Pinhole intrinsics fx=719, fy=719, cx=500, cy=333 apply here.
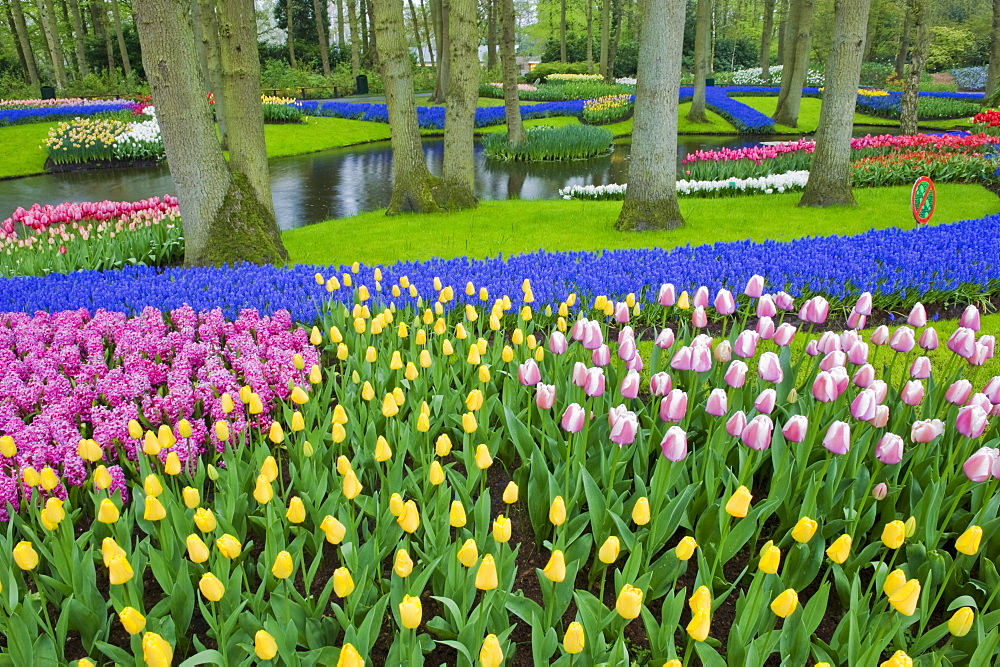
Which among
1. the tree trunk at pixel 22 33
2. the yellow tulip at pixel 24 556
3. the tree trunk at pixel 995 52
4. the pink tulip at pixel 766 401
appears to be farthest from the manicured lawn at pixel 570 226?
the tree trunk at pixel 22 33

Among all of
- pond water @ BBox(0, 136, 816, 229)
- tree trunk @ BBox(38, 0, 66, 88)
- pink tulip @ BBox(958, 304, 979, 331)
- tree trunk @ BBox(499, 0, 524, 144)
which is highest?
tree trunk @ BBox(38, 0, 66, 88)

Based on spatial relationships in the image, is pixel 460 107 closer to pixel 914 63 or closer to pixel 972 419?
pixel 972 419

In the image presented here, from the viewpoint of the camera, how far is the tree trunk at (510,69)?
1520 cm

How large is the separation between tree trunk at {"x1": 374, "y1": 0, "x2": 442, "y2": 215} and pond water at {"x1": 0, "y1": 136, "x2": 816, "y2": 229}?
217 centimetres

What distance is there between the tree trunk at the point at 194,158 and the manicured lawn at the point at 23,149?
1393 centimetres

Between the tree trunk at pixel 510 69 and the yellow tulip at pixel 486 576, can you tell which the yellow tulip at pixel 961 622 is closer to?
the yellow tulip at pixel 486 576

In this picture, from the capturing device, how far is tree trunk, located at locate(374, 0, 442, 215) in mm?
9539

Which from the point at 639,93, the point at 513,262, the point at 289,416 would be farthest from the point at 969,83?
the point at 289,416

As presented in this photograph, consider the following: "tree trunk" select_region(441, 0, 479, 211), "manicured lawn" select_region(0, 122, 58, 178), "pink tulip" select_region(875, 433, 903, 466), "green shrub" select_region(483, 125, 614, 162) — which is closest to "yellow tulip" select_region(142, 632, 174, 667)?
"pink tulip" select_region(875, 433, 903, 466)

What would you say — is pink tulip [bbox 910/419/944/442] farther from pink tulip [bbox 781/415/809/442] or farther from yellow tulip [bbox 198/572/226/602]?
yellow tulip [bbox 198/572/226/602]

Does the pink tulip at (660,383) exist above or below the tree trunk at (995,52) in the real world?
below

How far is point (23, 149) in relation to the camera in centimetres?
1895

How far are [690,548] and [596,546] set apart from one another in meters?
0.91

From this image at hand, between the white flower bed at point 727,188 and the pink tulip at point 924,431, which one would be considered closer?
the pink tulip at point 924,431
